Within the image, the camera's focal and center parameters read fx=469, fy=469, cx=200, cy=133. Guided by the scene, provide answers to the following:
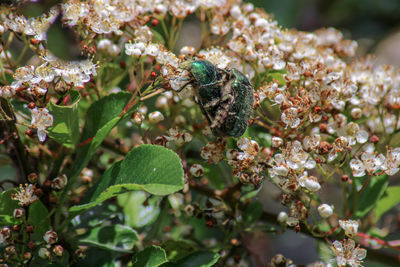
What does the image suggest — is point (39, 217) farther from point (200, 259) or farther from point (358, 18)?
point (358, 18)

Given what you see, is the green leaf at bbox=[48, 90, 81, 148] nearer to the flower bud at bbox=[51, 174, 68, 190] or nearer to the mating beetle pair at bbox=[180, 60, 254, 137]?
the flower bud at bbox=[51, 174, 68, 190]

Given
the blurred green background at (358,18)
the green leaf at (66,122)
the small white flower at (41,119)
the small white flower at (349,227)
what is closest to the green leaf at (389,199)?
the small white flower at (349,227)

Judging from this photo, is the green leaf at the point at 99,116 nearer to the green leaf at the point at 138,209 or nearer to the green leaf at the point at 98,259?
the green leaf at the point at 98,259

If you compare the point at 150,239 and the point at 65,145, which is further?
the point at 150,239

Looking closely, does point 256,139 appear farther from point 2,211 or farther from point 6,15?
point 6,15

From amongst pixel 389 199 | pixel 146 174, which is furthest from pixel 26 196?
pixel 389 199

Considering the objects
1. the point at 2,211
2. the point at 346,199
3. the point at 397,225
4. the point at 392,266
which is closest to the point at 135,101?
the point at 2,211

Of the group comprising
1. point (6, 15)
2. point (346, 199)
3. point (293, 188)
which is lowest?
point (346, 199)
